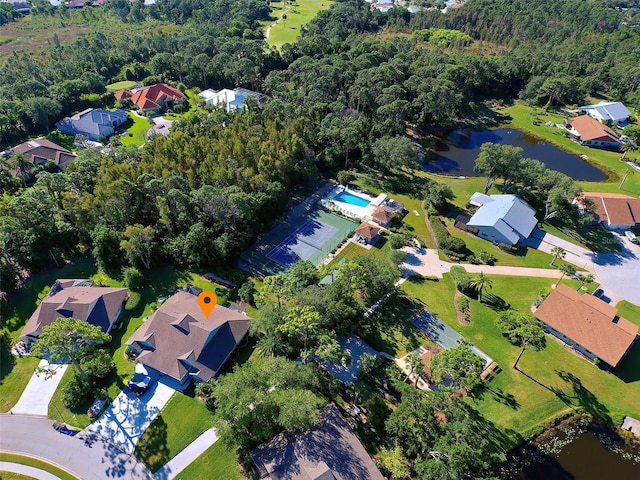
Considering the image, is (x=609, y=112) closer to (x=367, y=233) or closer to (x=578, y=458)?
(x=367, y=233)

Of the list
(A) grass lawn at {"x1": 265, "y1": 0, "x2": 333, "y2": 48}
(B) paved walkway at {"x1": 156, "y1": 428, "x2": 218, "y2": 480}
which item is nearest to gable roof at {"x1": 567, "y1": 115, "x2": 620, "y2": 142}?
(B) paved walkway at {"x1": 156, "y1": 428, "x2": 218, "y2": 480}

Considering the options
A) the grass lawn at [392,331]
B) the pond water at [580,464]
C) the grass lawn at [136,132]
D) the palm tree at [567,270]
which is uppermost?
the palm tree at [567,270]

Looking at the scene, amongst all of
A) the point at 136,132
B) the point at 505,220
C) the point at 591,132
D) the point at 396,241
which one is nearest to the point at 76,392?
the point at 396,241

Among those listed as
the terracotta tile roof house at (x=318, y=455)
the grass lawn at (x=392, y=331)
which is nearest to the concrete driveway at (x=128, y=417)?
the terracotta tile roof house at (x=318, y=455)

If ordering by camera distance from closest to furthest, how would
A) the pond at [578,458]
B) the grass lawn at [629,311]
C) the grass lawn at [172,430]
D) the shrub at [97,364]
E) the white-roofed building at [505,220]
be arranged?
the grass lawn at [172,430] → the pond at [578,458] → the shrub at [97,364] → the grass lawn at [629,311] → the white-roofed building at [505,220]

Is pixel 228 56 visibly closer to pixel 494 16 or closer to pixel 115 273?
pixel 115 273

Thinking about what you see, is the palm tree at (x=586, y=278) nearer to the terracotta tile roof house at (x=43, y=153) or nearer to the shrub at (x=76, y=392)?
the shrub at (x=76, y=392)

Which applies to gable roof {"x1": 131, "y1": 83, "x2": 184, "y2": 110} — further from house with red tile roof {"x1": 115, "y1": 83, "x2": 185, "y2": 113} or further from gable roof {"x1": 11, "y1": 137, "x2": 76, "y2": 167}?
gable roof {"x1": 11, "y1": 137, "x2": 76, "y2": 167}
